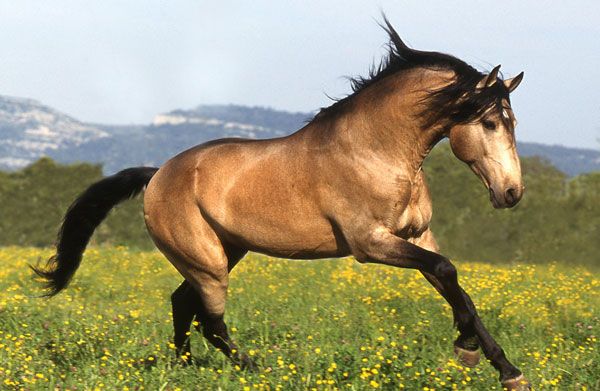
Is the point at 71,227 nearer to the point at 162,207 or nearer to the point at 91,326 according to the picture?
the point at 91,326

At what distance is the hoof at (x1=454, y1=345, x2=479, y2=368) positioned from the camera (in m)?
5.76

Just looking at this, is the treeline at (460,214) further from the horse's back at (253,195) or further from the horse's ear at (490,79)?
→ the horse's ear at (490,79)

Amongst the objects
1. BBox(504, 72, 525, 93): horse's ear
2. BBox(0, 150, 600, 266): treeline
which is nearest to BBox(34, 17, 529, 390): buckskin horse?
BBox(504, 72, 525, 93): horse's ear

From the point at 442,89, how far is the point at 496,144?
1.69 ft

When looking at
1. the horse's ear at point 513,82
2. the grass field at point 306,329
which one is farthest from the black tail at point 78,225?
the horse's ear at point 513,82

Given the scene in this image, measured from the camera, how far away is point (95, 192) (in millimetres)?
7785

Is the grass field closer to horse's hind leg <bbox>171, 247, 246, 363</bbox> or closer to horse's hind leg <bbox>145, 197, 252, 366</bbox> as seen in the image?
horse's hind leg <bbox>171, 247, 246, 363</bbox>

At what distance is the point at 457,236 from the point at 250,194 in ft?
71.1

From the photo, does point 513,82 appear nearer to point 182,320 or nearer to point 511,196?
point 511,196

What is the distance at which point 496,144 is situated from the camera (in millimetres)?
5418

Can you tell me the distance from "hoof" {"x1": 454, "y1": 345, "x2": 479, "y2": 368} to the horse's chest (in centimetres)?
82

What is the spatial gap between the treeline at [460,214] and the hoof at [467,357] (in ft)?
39.5

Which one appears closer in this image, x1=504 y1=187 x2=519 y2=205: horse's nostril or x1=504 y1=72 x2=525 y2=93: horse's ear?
x1=504 y1=187 x2=519 y2=205: horse's nostril

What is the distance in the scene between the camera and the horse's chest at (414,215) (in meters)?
5.74
